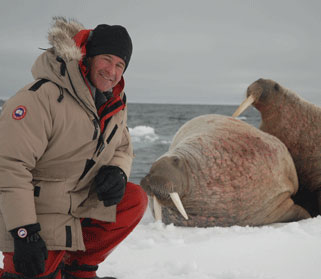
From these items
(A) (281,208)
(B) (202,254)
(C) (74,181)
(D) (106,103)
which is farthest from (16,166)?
(A) (281,208)

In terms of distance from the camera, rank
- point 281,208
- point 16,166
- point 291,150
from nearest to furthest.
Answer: point 16,166 < point 281,208 < point 291,150

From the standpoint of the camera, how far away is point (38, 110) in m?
1.90

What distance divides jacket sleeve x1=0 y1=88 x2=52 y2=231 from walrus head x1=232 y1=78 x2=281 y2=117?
3790 millimetres

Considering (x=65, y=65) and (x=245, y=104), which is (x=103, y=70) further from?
(x=245, y=104)

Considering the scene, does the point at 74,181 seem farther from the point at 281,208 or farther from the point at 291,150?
the point at 291,150

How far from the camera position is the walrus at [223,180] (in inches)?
144

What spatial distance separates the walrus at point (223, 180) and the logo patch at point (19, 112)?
183 cm

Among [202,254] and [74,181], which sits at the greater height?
[74,181]

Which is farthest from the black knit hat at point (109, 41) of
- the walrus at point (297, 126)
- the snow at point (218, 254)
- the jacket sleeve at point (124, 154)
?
the walrus at point (297, 126)

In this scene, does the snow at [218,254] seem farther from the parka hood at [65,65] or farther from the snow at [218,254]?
the parka hood at [65,65]

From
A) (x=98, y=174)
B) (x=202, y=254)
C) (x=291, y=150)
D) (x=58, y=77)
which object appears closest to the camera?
(x=58, y=77)

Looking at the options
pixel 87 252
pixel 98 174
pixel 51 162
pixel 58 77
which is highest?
pixel 58 77

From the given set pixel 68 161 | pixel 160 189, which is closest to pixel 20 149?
pixel 68 161

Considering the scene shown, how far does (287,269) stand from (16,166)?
72.0 inches
